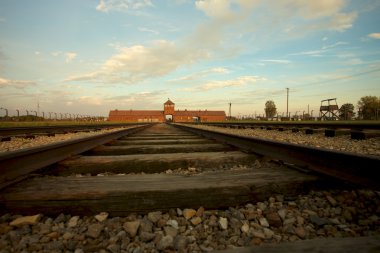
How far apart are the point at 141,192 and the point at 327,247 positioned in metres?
1.00

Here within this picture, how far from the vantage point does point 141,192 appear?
1549 millimetres

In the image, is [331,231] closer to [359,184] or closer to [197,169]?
[359,184]

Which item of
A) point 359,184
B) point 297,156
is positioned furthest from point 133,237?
point 297,156

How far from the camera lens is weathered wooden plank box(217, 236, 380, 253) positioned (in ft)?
3.38

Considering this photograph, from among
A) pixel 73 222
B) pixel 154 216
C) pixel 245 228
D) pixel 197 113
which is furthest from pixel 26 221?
pixel 197 113

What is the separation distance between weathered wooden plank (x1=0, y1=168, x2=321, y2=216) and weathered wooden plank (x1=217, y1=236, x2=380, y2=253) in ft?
1.80

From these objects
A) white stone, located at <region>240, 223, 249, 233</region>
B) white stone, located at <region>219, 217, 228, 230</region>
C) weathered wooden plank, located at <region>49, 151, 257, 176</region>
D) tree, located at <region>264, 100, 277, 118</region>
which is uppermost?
tree, located at <region>264, 100, 277, 118</region>

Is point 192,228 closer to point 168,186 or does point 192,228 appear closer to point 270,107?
point 168,186

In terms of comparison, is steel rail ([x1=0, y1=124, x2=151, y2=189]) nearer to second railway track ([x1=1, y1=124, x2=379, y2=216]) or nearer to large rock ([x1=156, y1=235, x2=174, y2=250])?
second railway track ([x1=1, y1=124, x2=379, y2=216])

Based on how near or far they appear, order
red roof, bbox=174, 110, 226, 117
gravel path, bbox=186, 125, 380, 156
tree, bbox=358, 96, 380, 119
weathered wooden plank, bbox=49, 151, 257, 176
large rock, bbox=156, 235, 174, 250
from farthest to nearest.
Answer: red roof, bbox=174, 110, 226, 117 < tree, bbox=358, 96, 380, 119 < gravel path, bbox=186, 125, 380, 156 < weathered wooden plank, bbox=49, 151, 257, 176 < large rock, bbox=156, 235, 174, 250

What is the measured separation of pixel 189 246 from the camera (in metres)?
1.25

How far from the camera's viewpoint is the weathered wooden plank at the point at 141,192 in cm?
150

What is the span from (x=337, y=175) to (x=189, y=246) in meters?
1.24

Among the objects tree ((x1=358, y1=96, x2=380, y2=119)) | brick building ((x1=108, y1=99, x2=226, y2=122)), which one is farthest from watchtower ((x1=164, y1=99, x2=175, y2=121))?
tree ((x1=358, y1=96, x2=380, y2=119))
